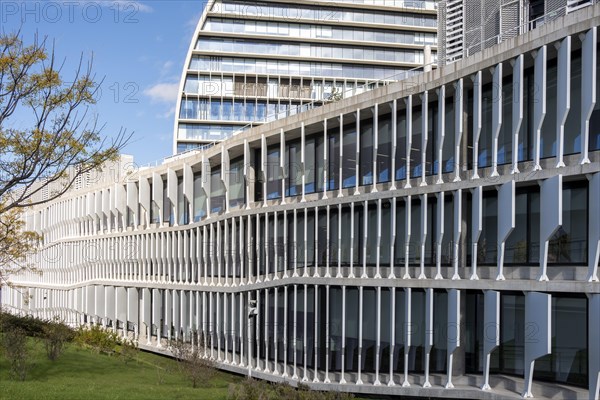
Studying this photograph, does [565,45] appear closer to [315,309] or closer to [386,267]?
[386,267]

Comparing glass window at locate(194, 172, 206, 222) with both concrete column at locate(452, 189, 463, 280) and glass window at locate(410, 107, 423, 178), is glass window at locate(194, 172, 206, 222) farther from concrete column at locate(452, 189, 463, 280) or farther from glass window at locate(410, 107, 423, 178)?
concrete column at locate(452, 189, 463, 280)

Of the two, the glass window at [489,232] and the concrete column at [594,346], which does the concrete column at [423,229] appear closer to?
the glass window at [489,232]

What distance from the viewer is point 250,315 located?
3092cm

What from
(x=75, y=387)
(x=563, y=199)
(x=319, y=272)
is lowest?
(x=75, y=387)

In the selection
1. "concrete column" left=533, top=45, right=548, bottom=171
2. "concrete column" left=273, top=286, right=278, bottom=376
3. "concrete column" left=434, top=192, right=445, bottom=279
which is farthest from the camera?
"concrete column" left=273, top=286, right=278, bottom=376

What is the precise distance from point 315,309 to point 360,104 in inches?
336

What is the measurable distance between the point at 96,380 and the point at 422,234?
44.1ft

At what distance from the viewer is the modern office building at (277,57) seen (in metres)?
73.3

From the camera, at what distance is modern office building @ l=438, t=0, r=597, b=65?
24.0 meters

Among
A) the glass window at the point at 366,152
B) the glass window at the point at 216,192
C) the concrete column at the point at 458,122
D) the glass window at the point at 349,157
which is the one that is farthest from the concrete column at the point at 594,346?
the glass window at the point at 216,192

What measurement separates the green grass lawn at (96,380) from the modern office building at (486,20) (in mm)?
14889

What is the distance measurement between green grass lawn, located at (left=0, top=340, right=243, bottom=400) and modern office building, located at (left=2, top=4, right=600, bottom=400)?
4.51 meters

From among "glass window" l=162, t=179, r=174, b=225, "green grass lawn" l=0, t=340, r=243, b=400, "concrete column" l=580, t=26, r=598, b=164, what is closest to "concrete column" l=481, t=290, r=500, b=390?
"concrete column" l=580, t=26, r=598, b=164

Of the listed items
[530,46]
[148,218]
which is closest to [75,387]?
[530,46]
